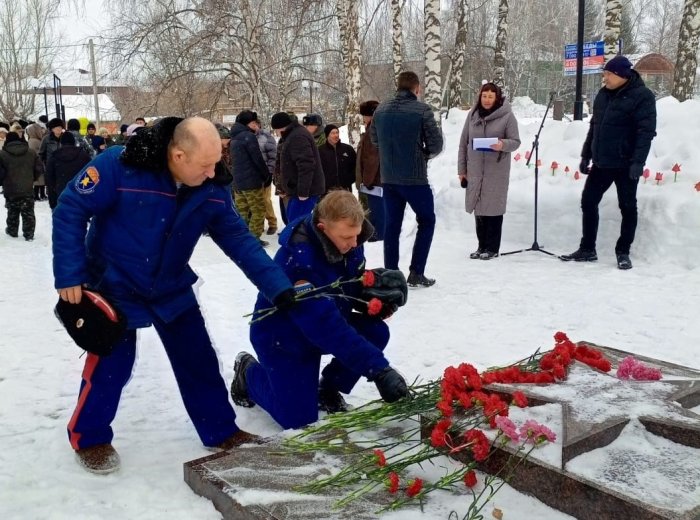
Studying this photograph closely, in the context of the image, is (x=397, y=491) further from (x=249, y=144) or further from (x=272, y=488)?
(x=249, y=144)

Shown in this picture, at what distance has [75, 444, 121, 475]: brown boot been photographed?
307 centimetres

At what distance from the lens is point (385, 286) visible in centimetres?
358

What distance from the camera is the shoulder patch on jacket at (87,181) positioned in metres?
2.91

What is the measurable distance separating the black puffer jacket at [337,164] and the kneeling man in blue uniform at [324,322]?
6.02 m

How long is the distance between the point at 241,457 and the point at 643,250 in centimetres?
546

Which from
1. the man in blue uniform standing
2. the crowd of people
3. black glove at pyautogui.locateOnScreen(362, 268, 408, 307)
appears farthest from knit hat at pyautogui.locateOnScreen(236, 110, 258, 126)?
the man in blue uniform standing

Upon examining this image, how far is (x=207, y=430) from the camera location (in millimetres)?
3338

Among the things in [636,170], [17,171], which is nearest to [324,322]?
[636,170]

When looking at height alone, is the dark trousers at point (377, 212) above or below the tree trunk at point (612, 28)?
below

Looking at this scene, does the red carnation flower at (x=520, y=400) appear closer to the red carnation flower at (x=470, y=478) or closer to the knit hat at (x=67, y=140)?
the red carnation flower at (x=470, y=478)

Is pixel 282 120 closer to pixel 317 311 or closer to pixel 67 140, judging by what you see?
pixel 67 140

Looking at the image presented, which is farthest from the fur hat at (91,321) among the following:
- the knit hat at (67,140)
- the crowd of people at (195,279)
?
the knit hat at (67,140)

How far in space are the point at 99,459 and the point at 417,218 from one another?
3998mm

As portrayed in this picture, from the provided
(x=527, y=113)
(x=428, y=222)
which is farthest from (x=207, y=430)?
(x=527, y=113)
